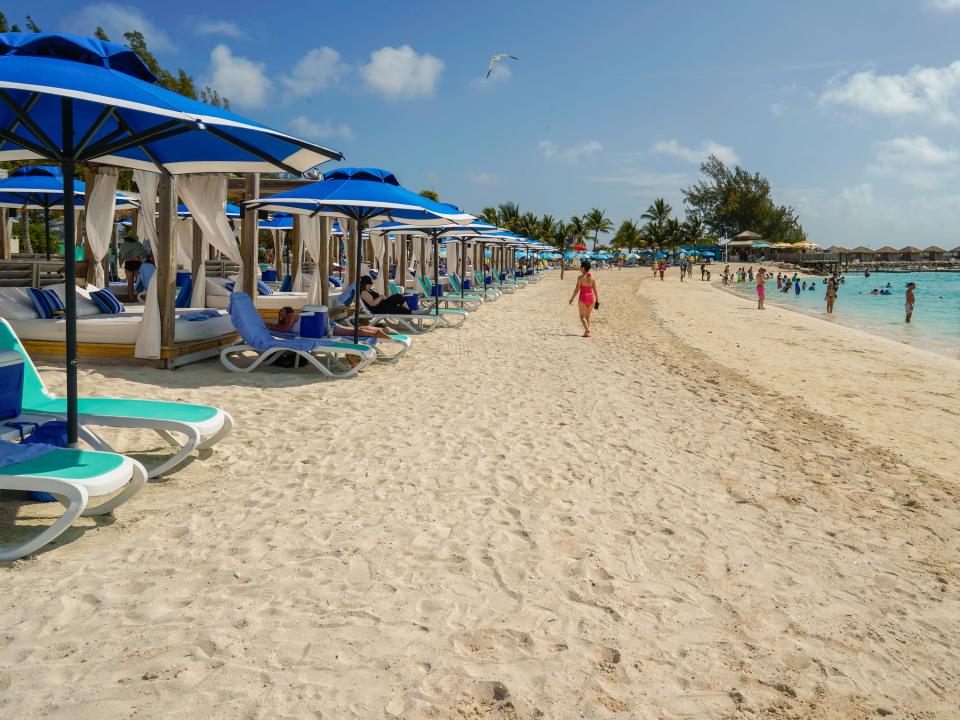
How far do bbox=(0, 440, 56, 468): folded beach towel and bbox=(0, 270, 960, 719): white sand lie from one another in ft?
1.33

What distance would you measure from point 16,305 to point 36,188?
425cm

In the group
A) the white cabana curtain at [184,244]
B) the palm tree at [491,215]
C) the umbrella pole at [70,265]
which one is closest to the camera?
the umbrella pole at [70,265]

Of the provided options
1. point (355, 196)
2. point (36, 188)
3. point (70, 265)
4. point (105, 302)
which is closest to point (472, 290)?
point (36, 188)

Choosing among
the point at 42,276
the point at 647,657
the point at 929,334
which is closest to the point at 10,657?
the point at 647,657

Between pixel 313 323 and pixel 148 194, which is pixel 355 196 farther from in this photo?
pixel 148 194

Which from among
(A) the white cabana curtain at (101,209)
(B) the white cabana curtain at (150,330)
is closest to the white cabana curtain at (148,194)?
(A) the white cabana curtain at (101,209)

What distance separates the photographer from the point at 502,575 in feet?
10.1

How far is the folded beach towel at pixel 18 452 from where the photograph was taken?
10.5 feet

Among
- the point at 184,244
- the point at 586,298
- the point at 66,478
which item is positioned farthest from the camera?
the point at 184,244

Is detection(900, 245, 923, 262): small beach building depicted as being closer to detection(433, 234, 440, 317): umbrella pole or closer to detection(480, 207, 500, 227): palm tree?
detection(480, 207, 500, 227): palm tree

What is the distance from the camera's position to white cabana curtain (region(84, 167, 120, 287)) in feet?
31.1

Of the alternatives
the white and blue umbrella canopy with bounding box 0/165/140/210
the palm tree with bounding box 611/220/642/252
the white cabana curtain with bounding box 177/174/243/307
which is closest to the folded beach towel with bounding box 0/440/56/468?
the white cabana curtain with bounding box 177/174/243/307

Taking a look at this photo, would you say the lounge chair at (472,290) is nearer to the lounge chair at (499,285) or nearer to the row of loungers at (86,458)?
the lounge chair at (499,285)

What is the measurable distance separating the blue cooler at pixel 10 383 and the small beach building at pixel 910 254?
110613 mm
